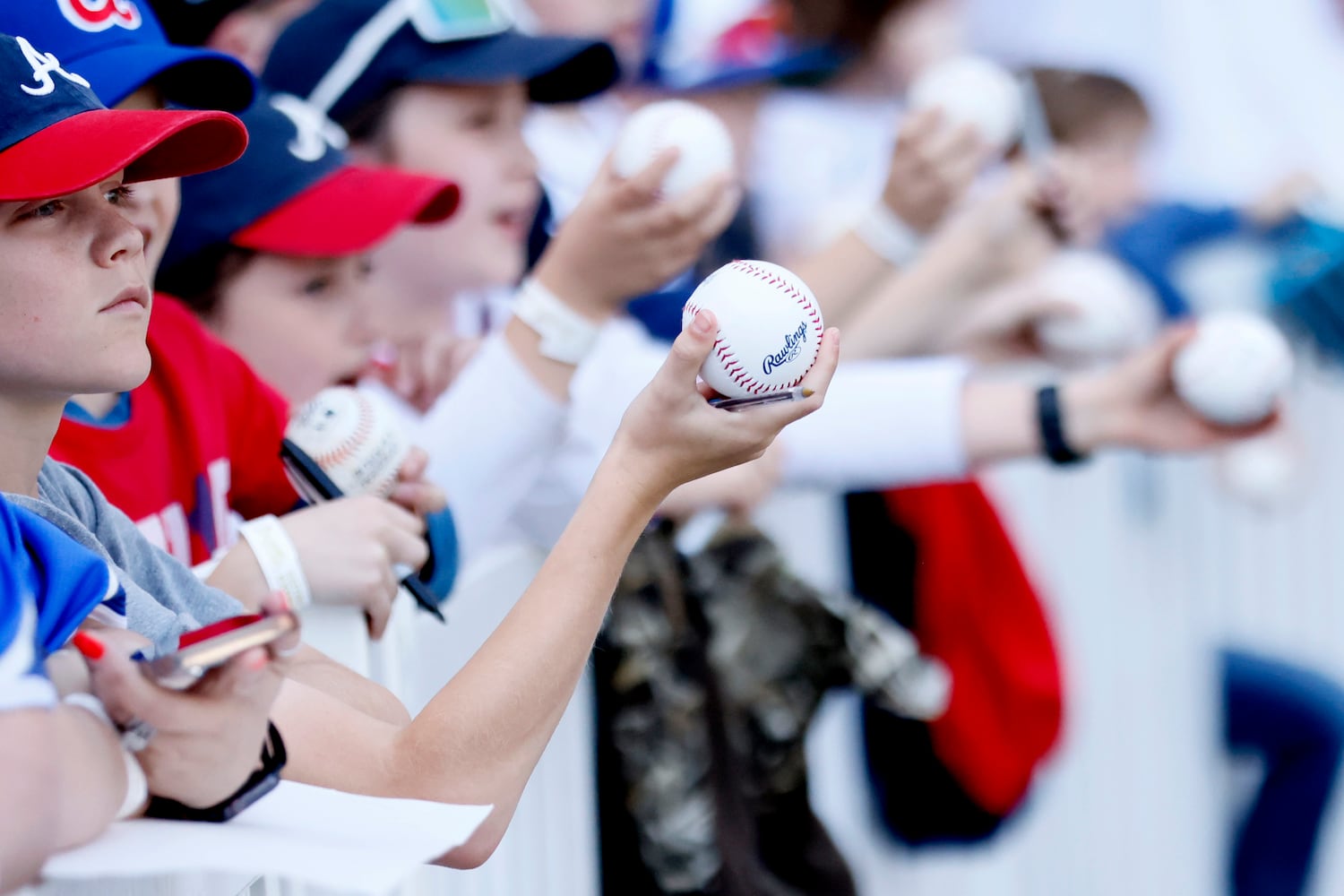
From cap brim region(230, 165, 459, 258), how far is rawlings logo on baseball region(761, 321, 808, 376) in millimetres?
763

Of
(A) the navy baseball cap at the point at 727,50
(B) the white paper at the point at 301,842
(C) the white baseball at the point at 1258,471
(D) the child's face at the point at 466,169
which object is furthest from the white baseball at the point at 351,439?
(C) the white baseball at the point at 1258,471

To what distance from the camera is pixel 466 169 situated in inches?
→ 88.4

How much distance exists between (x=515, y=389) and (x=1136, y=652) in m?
2.07

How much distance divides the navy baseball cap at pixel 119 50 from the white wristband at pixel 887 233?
1027mm

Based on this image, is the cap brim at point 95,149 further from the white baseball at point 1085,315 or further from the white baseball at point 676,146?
the white baseball at point 1085,315

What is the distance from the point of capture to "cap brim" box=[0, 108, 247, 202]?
3.24 ft

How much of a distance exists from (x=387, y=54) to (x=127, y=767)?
1483mm

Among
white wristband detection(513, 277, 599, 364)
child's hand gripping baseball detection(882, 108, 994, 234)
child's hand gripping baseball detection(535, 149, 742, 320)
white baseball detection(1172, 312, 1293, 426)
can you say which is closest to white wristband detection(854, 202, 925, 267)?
child's hand gripping baseball detection(882, 108, 994, 234)

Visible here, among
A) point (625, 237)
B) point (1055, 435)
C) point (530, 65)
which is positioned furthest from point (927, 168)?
point (625, 237)

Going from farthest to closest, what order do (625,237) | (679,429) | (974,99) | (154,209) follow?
(974,99)
(625,237)
(154,209)
(679,429)

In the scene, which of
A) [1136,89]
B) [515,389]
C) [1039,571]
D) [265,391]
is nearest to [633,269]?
[515,389]

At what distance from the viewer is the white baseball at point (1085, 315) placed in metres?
2.77

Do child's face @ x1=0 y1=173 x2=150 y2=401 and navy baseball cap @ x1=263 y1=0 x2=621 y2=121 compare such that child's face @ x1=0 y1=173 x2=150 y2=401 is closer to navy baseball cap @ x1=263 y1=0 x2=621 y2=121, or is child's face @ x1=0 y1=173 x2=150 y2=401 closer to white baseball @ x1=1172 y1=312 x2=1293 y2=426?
navy baseball cap @ x1=263 y1=0 x2=621 y2=121

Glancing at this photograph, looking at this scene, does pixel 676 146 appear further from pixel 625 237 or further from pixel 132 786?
pixel 132 786
